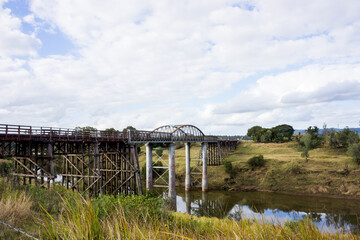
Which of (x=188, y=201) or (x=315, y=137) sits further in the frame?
(x=315, y=137)

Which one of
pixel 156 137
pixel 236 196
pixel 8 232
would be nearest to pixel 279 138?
pixel 236 196

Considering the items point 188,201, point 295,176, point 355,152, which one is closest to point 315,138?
point 355,152

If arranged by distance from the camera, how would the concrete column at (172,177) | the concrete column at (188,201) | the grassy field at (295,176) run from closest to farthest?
1. the concrete column at (188,201)
2. the concrete column at (172,177)
3. the grassy field at (295,176)

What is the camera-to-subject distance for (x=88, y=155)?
2566cm

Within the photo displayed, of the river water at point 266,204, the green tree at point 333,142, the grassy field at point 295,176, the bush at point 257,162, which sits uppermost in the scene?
the green tree at point 333,142

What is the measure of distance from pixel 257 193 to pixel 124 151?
2481 cm

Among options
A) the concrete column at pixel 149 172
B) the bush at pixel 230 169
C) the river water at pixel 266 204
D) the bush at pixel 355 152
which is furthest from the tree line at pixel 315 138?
the concrete column at pixel 149 172

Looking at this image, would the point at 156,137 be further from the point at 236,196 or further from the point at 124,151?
the point at 236,196

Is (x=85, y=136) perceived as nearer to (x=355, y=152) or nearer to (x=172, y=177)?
(x=172, y=177)

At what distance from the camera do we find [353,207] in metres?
33.2

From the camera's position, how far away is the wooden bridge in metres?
20.3

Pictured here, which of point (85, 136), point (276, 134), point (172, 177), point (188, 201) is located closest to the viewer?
point (85, 136)

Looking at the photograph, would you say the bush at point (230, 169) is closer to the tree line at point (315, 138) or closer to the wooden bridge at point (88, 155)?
the wooden bridge at point (88, 155)

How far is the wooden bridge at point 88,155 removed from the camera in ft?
66.7
